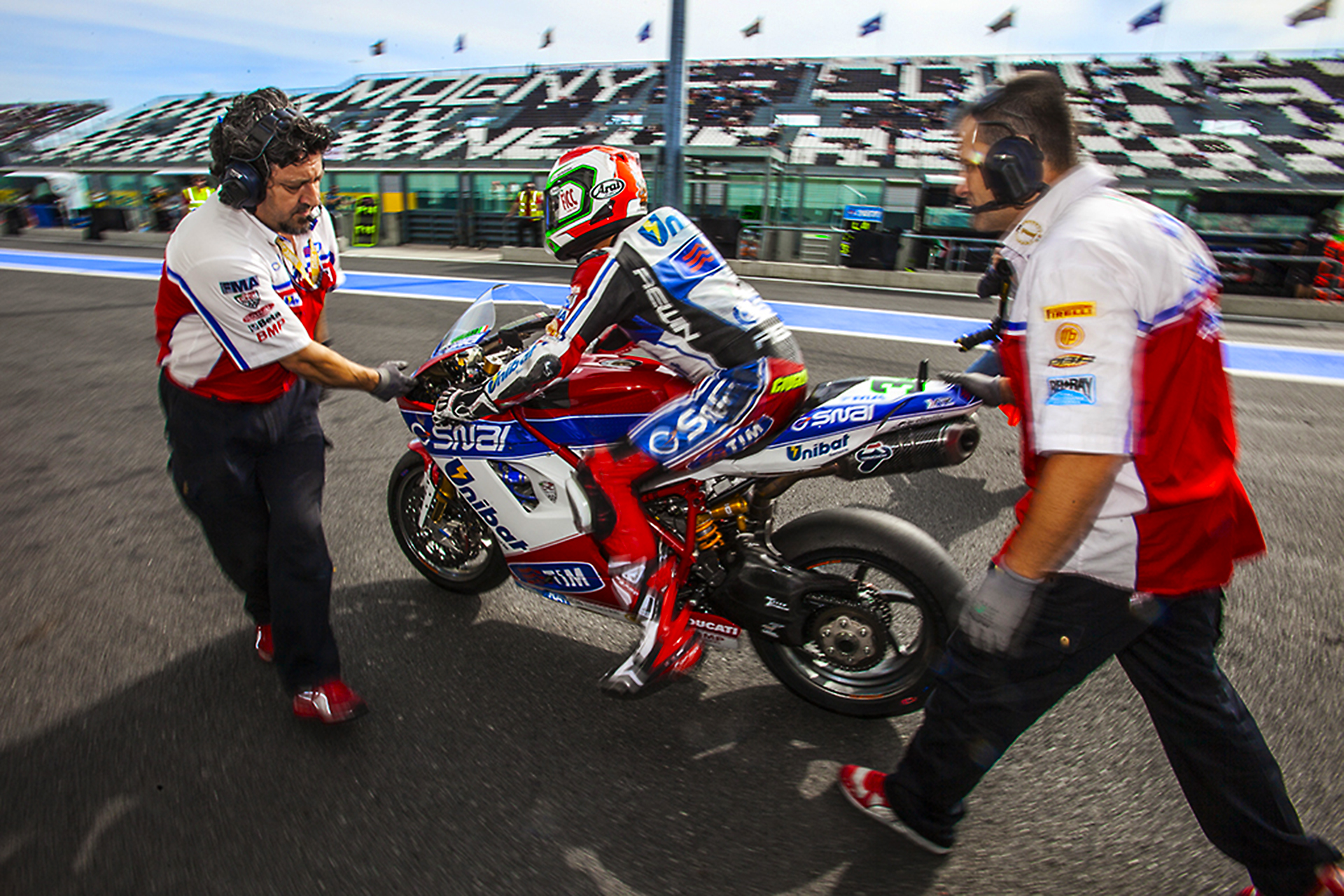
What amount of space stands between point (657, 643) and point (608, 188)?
5.29 ft

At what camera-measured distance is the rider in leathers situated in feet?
8.38

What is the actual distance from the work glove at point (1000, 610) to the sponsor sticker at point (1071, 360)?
17.7 inches

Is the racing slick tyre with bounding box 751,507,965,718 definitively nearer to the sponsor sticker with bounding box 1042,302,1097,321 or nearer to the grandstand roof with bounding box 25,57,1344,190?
the sponsor sticker with bounding box 1042,302,1097,321

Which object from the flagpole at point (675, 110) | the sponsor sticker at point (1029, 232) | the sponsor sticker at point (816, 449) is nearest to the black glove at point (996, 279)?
the sponsor sticker at point (1029, 232)

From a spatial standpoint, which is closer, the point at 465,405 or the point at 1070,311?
the point at 1070,311

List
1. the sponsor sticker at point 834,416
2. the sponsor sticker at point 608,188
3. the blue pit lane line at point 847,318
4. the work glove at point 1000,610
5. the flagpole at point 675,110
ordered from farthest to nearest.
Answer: the flagpole at point 675,110
the blue pit lane line at point 847,318
the sponsor sticker at point 608,188
the sponsor sticker at point 834,416
the work glove at point 1000,610

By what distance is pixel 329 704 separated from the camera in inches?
102

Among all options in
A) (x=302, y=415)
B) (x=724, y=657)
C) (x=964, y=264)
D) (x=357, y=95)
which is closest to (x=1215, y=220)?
(x=964, y=264)

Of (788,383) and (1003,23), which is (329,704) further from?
(1003,23)

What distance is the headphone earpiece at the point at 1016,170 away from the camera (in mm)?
1698

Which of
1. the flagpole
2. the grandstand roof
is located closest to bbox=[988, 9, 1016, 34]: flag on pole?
the grandstand roof

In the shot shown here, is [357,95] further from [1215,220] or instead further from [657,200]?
[1215,220]

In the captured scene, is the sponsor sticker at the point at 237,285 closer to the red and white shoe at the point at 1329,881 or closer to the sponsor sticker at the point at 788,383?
the sponsor sticker at the point at 788,383

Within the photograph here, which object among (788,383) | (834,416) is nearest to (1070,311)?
(834,416)
